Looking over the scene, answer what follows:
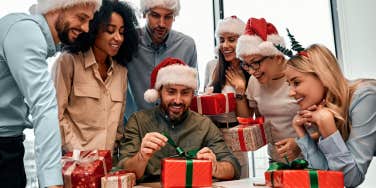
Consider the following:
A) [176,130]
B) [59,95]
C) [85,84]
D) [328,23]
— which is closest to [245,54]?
[176,130]

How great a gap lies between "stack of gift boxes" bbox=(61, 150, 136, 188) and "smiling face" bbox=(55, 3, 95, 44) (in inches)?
17.0

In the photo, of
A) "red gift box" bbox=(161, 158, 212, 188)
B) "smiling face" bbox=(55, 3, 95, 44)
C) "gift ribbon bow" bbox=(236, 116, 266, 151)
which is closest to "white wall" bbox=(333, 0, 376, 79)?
"gift ribbon bow" bbox=(236, 116, 266, 151)

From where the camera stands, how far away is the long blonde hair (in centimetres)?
136

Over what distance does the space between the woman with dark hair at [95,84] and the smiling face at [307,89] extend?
0.88 metres

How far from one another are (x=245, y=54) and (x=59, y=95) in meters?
0.99

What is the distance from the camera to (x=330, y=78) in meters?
1.41

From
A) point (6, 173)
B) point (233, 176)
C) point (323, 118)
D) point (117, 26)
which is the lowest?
point (233, 176)

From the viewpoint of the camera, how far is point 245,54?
6.44 ft

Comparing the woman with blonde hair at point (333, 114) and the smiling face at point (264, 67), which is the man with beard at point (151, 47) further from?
the woman with blonde hair at point (333, 114)

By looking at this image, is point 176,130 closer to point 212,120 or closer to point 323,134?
point 212,120

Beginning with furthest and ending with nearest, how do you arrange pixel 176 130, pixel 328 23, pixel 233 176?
pixel 328 23
pixel 176 130
pixel 233 176

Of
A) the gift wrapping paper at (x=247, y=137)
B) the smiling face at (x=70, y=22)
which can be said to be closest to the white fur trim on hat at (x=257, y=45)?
the gift wrapping paper at (x=247, y=137)

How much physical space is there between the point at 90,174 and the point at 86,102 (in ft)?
1.85

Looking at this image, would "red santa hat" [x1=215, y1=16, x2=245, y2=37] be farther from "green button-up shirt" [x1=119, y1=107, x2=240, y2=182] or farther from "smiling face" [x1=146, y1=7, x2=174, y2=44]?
"green button-up shirt" [x1=119, y1=107, x2=240, y2=182]
